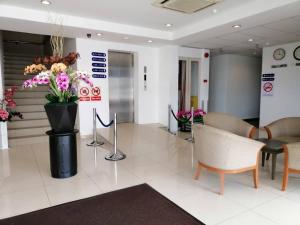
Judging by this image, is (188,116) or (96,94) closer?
(96,94)

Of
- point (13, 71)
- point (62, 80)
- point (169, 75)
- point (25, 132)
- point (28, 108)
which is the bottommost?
point (25, 132)

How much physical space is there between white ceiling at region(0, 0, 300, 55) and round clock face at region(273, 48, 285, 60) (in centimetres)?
61

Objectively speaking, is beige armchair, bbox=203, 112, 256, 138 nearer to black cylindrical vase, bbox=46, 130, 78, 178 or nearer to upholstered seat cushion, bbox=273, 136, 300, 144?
upholstered seat cushion, bbox=273, 136, 300, 144

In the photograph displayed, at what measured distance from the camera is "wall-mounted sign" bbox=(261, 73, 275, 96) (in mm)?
7352

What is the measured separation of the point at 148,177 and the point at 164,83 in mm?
4180

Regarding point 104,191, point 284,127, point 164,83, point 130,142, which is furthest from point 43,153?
point 284,127

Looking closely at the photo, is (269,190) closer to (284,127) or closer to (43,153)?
(284,127)

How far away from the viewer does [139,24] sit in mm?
5445

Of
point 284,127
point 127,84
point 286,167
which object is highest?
point 127,84

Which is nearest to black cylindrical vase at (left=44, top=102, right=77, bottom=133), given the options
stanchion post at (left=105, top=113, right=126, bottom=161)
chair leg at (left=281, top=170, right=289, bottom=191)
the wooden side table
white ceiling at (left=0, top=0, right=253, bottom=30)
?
stanchion post at (left=105, top=113, right=126, bottom=161)

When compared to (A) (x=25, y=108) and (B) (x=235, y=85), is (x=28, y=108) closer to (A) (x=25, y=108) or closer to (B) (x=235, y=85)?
(A) (x=25, y=108)

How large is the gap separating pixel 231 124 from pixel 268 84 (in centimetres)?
394

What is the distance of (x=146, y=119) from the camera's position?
7.43m

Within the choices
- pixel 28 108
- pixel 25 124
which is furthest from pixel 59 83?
pixel 28 108
